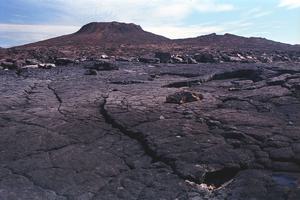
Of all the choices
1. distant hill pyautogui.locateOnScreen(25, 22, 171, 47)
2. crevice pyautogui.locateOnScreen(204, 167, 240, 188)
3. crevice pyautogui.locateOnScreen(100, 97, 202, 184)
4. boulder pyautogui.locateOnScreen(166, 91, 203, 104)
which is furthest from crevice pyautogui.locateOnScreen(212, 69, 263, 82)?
distant hill pyautogui.locateOnScreen(25, 22, 171, 47)

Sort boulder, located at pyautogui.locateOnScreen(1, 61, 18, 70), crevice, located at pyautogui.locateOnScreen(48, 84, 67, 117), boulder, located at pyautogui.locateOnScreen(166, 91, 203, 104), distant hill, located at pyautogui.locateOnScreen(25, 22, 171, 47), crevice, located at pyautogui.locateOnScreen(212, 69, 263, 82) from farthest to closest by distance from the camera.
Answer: distant hill, located at pyautogui.locateOnScreen(25, 22, 171, 47)
boulder, located at pyautogui.locateOnScreen(1, 61, 18, 70)
crevice, located at pyautogui.locateOnScreen(212, 69, 263, 82)
boulder, located at pyautogui.locateOnScreen(166, 91, 203, 104)
crevice, located at pyautogui.locateOnScreen(48, 84, 67, 117)

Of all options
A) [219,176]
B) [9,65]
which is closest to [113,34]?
[9,65]

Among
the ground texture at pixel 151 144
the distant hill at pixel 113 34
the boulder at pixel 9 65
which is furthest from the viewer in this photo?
the distant hill at pixel 113 34

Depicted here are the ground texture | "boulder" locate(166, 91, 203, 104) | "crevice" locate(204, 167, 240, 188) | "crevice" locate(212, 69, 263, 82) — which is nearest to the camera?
the ground texture

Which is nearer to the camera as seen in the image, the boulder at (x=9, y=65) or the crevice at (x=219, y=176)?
the crevice at (x=219, y=176)

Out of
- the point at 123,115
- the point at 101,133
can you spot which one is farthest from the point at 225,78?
the point at 101,133

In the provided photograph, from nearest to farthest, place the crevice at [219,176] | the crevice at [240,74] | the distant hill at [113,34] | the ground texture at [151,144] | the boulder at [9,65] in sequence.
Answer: the ground texture at [151,144], the crevice at [219,176], the crevice at [240,74], the boulder at [9,65], the distant hill at [113,34]

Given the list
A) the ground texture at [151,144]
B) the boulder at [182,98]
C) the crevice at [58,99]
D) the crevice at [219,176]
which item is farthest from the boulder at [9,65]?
the crevice at [219,176]

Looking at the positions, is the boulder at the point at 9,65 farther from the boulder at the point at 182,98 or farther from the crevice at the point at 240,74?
the boulder at the point at 182,98

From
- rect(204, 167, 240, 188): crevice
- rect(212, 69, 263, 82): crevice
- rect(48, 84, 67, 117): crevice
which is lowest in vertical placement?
rect(204, 167, 240, 188): crevice

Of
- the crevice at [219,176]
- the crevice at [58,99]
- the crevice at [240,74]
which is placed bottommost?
the crevice at [219,176]

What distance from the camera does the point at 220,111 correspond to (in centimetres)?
786

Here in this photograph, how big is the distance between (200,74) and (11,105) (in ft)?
20.7

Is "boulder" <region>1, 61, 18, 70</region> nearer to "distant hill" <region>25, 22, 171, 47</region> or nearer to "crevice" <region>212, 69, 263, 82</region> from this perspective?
"crevice" <region>212, 69, 263, 82</region>
